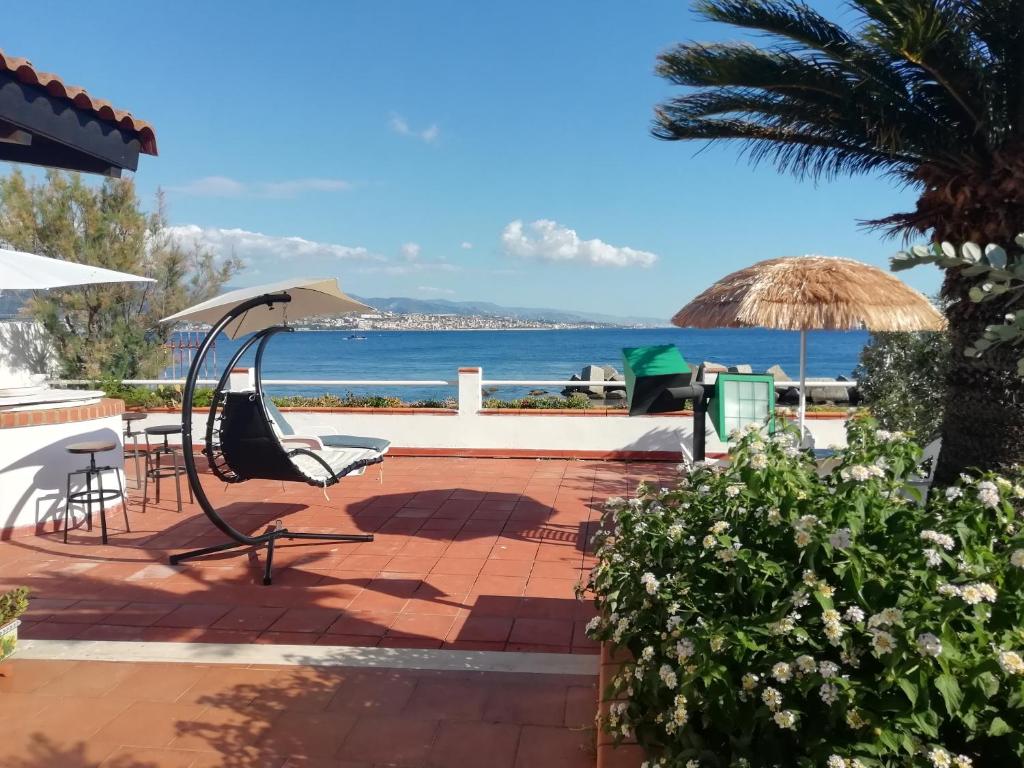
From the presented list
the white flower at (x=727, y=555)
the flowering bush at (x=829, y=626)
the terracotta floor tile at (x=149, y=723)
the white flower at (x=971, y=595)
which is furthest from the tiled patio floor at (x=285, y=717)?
the white flower at (x=971, y=595)

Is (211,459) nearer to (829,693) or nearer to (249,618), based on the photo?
(249,618)

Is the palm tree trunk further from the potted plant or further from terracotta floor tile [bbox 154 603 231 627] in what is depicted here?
the potted plant

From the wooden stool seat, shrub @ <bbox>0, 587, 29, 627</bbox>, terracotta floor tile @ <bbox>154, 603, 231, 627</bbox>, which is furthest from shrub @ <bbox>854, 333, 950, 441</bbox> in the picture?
the wooden stool seat

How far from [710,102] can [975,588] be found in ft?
14.1

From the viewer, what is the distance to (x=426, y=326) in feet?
328

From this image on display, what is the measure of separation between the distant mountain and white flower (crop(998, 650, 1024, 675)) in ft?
348

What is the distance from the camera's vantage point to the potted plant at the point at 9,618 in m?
2.88

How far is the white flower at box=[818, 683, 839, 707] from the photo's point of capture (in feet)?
4.51

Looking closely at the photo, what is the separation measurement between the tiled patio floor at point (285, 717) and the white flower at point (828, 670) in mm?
1123

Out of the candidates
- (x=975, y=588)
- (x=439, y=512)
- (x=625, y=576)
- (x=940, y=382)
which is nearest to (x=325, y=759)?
(x=625, y=576)

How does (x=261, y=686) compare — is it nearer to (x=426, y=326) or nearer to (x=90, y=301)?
(x=90, y=301)

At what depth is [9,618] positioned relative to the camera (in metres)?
2.95

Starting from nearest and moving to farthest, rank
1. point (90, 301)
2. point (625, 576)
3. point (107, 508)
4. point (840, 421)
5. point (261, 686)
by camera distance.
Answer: point (625, 576), point (261, 686), point (107, 508), point (840, 421), point (90, 301)

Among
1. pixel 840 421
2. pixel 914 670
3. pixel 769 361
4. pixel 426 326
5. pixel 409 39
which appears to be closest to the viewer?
pixel 914 670
